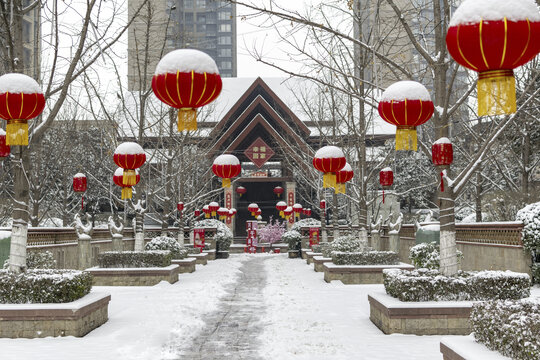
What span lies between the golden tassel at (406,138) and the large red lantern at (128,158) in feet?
26.1

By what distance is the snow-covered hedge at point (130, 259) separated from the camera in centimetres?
1692

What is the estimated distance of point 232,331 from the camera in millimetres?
9500

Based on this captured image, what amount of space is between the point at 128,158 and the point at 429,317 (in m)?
8.78

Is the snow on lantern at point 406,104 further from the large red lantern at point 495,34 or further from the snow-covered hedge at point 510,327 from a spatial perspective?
the snow-covered hedge at point 510,327

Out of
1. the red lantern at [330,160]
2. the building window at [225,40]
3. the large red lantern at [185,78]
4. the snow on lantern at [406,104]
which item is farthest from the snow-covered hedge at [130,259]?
the building window at [225,40]

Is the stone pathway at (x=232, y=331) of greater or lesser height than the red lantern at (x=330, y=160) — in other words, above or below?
below

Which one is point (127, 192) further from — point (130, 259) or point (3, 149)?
point (3, 149)

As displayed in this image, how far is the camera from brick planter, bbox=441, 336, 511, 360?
509cm

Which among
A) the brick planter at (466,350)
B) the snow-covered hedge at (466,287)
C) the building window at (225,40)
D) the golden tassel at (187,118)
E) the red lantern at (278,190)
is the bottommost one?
the brick planter at (466,350)

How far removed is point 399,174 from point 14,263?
37.3 metres

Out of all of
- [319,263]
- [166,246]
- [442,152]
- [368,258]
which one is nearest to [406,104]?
[442,152]

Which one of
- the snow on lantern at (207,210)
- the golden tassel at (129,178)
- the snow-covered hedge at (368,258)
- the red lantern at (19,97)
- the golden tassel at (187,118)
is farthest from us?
the snow on lantern at (207,210)

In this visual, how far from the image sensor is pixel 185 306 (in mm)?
12203

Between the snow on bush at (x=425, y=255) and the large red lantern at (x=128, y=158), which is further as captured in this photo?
the large red lantern at (x=128, y=158)
